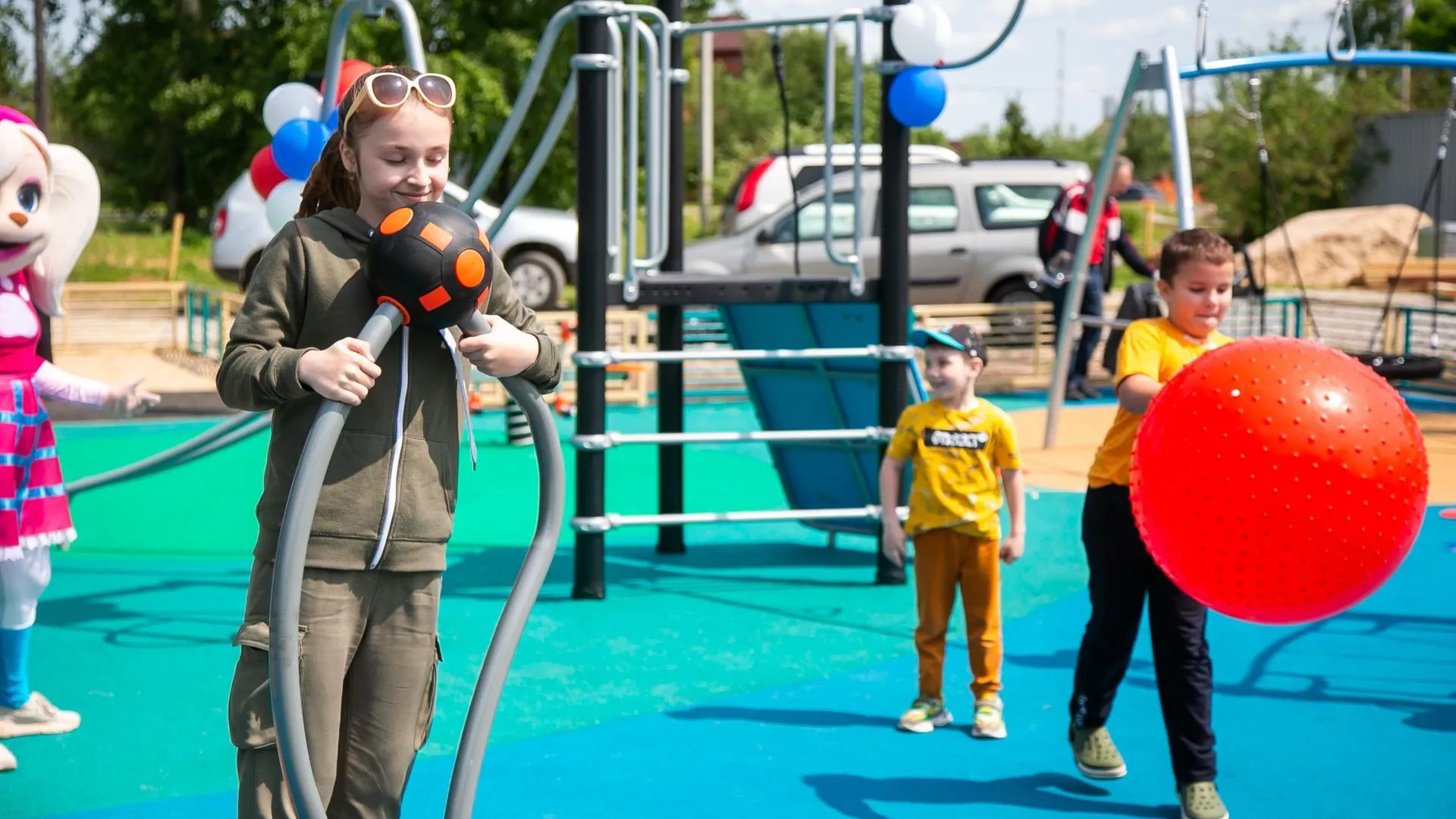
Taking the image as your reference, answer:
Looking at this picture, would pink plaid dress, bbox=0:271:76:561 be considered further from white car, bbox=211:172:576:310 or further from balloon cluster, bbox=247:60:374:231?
white car, bbox=211:172:576:310

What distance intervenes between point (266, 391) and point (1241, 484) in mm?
2029

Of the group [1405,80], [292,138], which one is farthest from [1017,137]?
[292,138]

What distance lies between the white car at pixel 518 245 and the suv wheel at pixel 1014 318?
5784 millimetres

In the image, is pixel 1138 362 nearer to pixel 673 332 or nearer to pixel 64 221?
pixel 64 221

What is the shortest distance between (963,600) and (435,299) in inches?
110

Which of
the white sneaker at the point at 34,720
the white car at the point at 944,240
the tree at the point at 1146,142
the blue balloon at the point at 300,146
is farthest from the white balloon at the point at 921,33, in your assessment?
the tree at the point at 1146,142

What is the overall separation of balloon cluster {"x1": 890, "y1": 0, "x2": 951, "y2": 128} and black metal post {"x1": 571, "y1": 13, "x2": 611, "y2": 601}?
1.22m

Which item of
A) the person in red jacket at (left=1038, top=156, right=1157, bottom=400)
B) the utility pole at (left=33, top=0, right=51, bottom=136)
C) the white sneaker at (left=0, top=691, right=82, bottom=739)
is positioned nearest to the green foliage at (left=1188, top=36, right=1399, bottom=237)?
the person in red jacket at (left=1038, top=156, right=1157, bottom=400)

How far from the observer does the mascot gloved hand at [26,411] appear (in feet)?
16.3

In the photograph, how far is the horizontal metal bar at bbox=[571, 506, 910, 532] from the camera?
6.89 metres

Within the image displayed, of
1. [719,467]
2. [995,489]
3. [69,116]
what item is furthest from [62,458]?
[69,116]

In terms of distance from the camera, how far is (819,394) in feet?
25.7

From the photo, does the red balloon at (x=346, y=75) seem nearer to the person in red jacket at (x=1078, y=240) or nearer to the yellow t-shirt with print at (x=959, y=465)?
the yellow t-shirt with print at (x=959, y=465)

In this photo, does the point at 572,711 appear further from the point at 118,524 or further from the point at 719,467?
the point at 719,467
